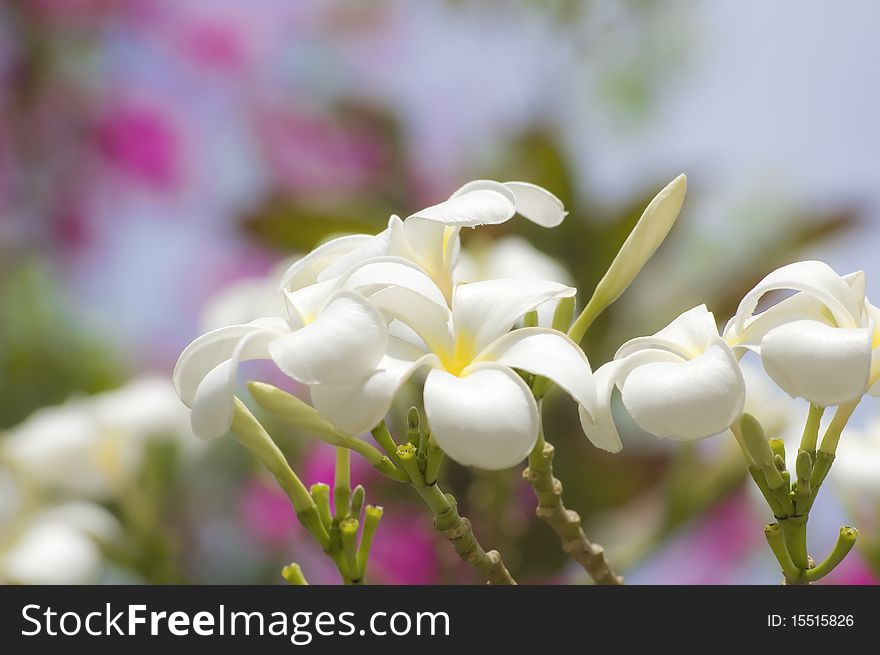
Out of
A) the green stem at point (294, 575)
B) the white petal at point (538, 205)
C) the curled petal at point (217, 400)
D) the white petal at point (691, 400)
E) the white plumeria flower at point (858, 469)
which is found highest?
the white petal at point (538, 205)

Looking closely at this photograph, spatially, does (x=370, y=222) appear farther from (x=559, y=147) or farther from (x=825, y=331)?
(x=825, y=331)

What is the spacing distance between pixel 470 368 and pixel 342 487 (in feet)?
0.26

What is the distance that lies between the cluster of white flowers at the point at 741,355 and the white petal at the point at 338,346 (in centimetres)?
7

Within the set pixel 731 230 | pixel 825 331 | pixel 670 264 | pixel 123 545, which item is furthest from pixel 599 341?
pixel 825 331

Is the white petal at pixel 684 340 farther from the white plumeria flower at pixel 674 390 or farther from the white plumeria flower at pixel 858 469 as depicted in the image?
the white plumeria flower at pixel 858 469

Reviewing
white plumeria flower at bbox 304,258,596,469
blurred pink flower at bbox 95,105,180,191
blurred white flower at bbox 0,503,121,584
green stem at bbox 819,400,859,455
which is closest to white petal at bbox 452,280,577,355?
white plumeria flower at bbox 304,258,596,469

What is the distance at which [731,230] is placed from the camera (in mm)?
959

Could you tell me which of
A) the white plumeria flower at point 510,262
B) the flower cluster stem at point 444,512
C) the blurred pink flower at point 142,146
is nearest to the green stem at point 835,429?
the flower cluster stem at point 444,512

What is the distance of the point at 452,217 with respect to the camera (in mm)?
311

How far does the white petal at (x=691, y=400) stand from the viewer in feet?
0.85

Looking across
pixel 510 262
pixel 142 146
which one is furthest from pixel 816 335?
pixel 142 146

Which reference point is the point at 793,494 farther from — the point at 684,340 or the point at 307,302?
the point at 307,302

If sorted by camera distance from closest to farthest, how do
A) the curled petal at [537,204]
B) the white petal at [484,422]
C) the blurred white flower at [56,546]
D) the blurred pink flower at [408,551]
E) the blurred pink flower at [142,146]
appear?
the white petal at [484,422], the curled petal at [537,204], the blurred white flower at [56,546], the blurred pink flower at [408,551], the blurred pink flower at [142,146]

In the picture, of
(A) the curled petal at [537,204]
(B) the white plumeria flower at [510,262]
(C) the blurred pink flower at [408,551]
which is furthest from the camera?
(C) the blurred pink flower at [408,551]
